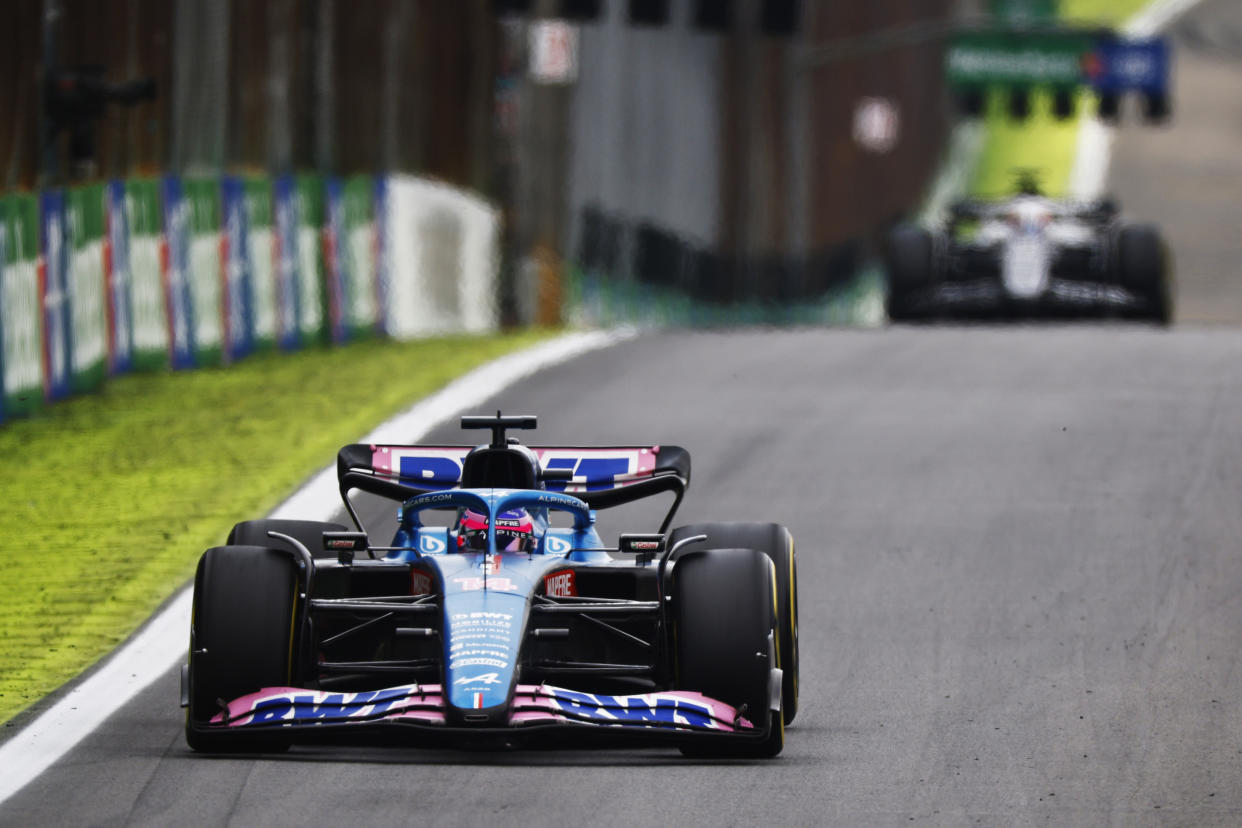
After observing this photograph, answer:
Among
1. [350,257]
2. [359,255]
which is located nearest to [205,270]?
[350,257]

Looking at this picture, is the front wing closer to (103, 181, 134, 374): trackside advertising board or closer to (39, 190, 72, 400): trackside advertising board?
(39, 190, 72, 400): trackside advertising board

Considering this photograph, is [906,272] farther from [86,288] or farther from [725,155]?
[725,155]

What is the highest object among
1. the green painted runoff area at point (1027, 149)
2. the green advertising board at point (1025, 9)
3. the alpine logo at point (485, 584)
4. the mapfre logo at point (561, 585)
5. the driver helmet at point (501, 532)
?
the green advertising board at point (1025, 9)

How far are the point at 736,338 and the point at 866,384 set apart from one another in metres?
3.54

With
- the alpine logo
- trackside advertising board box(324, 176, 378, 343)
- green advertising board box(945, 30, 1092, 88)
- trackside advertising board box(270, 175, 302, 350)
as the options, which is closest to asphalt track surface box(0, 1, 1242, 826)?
→ the alpine logo

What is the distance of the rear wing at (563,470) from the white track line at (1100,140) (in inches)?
1501

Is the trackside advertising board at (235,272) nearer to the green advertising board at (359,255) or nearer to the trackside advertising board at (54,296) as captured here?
the green advertising board at (359,255)

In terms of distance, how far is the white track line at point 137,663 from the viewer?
8914 millimetres

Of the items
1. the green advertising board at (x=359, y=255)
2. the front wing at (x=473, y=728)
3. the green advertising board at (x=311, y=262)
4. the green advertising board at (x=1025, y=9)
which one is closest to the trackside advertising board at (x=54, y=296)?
the green advertising board at (x=311, y=262)

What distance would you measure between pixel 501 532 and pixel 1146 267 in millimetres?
17884

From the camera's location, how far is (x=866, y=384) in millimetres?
19438

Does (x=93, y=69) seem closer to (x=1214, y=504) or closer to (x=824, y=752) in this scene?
(x=1214, y=504)

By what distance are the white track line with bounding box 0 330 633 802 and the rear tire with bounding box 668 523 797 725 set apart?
2.11 m

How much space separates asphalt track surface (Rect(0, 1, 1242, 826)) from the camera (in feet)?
26.8
